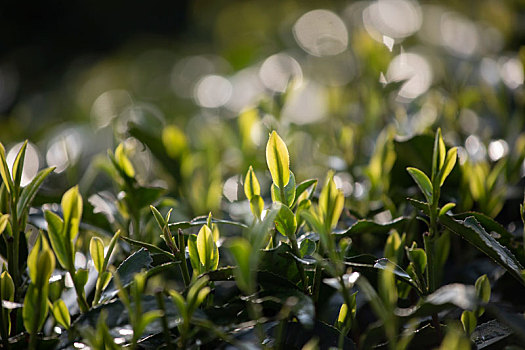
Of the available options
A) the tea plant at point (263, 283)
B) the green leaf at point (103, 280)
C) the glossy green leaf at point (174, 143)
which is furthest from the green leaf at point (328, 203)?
the glossy green leaf at point (174, 143)

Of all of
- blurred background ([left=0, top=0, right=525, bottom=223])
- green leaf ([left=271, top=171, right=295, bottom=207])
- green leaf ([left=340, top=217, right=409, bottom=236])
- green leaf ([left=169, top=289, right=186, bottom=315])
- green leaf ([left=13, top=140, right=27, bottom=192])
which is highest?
green leaf ([left=13, top=140, right=27, bottom=192])

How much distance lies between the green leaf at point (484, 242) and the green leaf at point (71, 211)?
395 mm

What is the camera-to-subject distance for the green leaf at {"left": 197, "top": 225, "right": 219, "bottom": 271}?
0.63m

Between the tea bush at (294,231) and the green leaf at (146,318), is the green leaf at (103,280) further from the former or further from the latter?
the green leaf at (146,318)

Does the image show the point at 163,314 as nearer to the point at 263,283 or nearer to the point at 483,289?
the point at 263,283

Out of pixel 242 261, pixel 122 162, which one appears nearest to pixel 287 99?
pixel 122 162

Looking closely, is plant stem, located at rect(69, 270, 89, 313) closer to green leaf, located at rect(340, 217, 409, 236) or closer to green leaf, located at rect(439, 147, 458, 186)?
green leaf, located at rect(340, 217, 409, 236)

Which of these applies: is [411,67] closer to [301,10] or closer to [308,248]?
[308,248]

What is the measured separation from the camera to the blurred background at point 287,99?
1.01m

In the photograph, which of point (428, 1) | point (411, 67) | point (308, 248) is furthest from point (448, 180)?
point (428, 1)

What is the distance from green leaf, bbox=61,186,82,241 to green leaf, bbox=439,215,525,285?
395 mm

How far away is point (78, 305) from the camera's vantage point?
660 millimetres

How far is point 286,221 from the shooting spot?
0.62 meters

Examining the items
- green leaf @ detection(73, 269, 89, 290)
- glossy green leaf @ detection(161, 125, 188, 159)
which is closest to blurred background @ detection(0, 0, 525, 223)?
glossy green leaf @ detection(161, 125, 188, 159)
